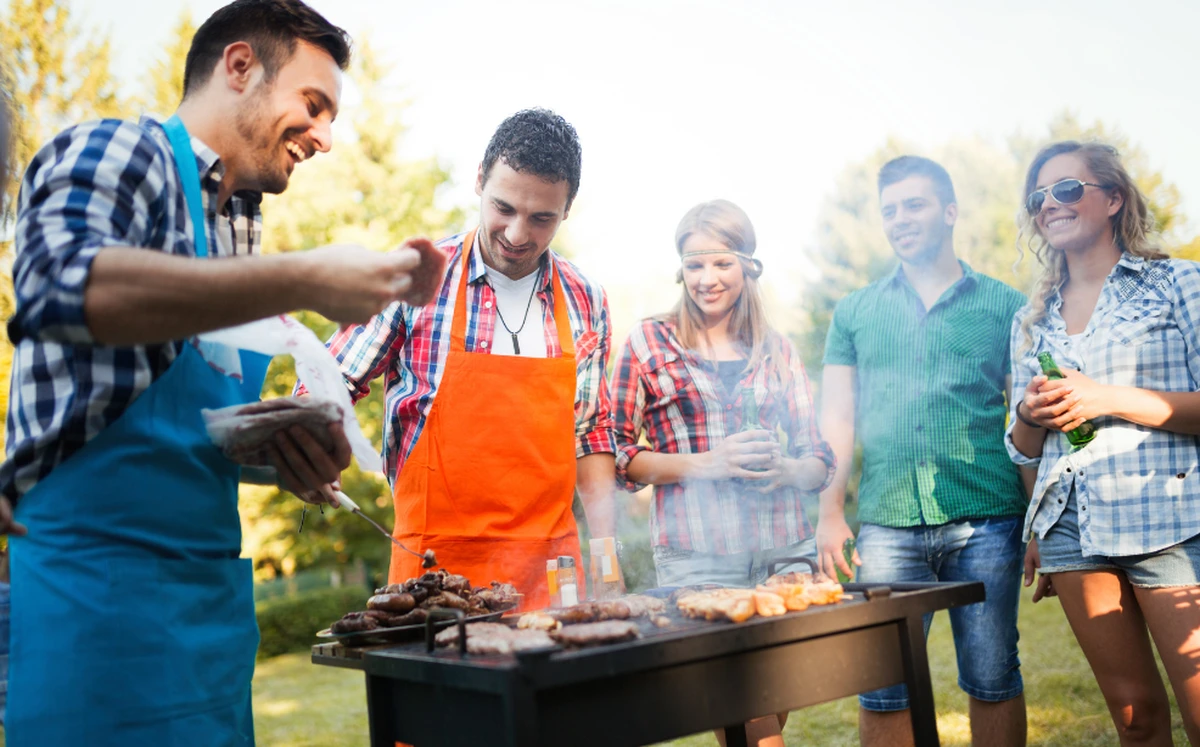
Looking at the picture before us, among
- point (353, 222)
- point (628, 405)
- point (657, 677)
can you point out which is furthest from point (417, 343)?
point (353, 222)

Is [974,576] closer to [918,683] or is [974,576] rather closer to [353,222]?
[918,683]

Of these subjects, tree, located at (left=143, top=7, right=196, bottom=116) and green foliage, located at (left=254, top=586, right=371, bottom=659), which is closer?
green foliage, located at (left=254, top=586, right=371, bottom=659)

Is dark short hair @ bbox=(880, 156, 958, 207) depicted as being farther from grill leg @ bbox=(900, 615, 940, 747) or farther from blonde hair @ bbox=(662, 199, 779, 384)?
grill leg @ bbox=(900, 615, 940, 747)

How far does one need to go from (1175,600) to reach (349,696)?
288 inches

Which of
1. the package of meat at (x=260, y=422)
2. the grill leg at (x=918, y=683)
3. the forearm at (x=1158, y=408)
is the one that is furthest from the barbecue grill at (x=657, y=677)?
the forearm at (x=1158, y=408)

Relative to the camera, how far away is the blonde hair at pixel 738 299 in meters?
3.64

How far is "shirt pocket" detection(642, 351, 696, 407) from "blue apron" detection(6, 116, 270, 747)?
2.00 m

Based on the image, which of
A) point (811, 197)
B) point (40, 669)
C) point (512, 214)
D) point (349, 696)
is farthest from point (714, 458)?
point (811, 197)

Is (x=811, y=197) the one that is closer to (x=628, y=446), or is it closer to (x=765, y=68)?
(x=765, y=68)

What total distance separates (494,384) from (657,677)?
1.36 m

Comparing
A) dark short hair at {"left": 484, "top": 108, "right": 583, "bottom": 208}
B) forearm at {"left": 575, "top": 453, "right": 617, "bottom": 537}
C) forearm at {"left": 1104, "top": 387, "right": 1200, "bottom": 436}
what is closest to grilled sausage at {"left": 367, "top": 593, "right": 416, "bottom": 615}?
forearm at {"left": 575, "top": 453, "right": 617, "bottom": 537}

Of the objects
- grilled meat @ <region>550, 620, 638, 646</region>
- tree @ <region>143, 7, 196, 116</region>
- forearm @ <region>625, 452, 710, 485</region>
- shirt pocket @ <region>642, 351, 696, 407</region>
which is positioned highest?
tree @ <region>143, 7, 196, 116</region>

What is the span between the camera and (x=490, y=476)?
2.86 meters

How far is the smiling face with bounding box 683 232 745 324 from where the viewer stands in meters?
3.63
